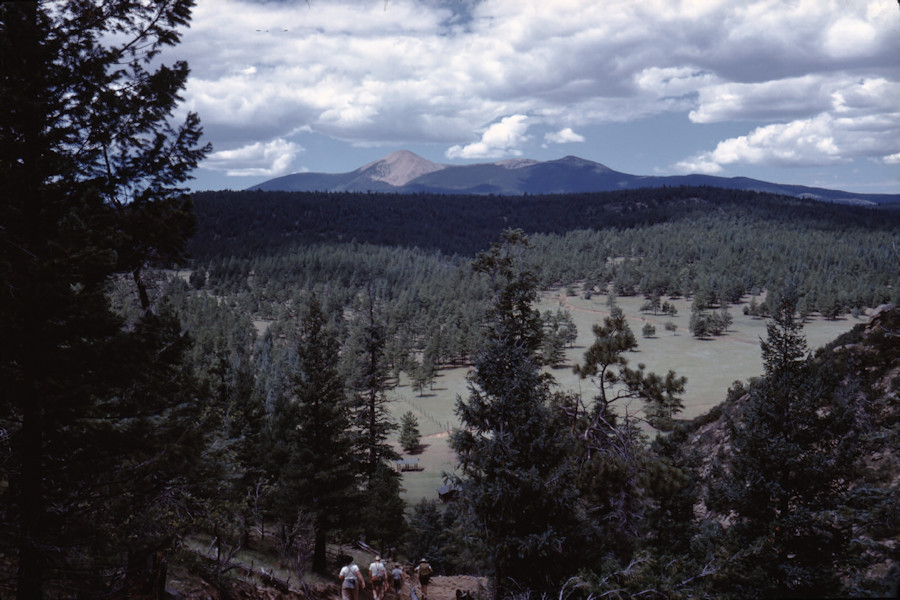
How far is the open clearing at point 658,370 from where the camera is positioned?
211 feet

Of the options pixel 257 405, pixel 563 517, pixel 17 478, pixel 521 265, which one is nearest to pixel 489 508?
pixel 563 517

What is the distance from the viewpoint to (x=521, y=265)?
2003cm

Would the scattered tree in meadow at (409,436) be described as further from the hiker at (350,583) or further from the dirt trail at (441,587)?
the hiker at (350,583)

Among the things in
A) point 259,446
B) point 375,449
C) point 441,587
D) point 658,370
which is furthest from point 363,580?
point 658,370

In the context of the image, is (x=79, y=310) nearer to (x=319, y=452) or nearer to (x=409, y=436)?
(x=319, y=452)

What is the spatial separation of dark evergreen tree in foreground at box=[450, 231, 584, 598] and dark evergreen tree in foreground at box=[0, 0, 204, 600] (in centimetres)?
942

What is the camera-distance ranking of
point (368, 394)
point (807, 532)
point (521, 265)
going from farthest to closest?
point (368, 394) < point (521, 265) < point (807, 532)

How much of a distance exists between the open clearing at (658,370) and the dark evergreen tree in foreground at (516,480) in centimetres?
3312

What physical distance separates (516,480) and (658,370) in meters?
85.6

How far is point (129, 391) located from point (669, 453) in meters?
20.6

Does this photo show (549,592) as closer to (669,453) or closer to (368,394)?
(669,453)

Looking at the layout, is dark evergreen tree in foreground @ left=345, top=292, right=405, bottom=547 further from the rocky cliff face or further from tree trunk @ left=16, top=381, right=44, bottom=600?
tree trunk @ left=16, top=381, right=44, bottom=600

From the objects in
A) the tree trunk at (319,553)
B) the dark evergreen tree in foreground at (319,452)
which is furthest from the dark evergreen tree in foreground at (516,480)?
the tree trunk at (319,553)

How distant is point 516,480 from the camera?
47.6 ft
